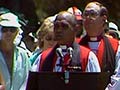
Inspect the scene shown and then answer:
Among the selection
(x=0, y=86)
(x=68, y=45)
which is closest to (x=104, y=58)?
(x=68, y=45)

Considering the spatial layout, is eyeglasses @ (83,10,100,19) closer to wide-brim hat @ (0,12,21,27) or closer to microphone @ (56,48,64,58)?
wide-brim hat @ (0,12,21,27)

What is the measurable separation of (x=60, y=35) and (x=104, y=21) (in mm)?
1219

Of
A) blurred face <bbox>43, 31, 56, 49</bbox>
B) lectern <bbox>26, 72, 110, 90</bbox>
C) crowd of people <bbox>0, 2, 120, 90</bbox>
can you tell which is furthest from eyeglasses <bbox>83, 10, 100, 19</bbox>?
lectern <bbox>26, 72, 110, 90</bbox>

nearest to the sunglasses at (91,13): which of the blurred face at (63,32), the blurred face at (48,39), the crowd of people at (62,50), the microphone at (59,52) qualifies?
the crowd of people at (62,50)

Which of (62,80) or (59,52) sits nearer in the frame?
(62,80)

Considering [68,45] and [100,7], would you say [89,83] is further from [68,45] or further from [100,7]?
[100,7]

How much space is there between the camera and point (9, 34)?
Answer: 8312 millimetres

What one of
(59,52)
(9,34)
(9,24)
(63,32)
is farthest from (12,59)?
(59,52)

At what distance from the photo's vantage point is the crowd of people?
24.8 feet

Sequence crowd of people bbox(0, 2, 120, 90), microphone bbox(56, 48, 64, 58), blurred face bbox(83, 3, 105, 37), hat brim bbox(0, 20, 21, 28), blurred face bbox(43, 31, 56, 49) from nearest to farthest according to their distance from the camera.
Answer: microphone bbox(56, 48, 64, 58)
crowd of people bbox(0, 2, 120, 90)
hat brim bbox(0, 20, 21, 28)
blurred face bbox(83, 3, 105, 37)
blurred face bbox(43, 31, 56, 49)

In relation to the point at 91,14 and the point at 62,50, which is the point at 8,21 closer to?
the point at 91,14

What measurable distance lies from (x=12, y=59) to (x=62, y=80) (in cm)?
149

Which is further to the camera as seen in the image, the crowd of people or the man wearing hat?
the man wearing hat

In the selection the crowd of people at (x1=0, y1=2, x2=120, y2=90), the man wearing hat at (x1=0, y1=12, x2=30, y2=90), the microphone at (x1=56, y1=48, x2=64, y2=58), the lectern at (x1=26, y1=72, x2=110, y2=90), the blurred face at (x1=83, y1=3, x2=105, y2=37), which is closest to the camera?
the lectern at (x1=26, y1=72, x2=110, y2=90)
